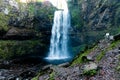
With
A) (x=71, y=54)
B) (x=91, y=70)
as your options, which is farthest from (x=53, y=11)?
(x=91, y=70)

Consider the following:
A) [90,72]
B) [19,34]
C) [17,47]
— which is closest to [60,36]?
[19,34]

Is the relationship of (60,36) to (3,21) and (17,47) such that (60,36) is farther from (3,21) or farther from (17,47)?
(3,21)

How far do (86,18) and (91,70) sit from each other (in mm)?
44200

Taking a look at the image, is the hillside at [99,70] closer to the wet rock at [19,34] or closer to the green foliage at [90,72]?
the green foliage at [90,72]

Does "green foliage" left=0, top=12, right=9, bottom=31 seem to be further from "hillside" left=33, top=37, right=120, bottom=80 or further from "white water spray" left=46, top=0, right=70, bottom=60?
"hillside" left=33, top=37, right=120, bottom=80

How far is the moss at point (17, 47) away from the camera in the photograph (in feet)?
151

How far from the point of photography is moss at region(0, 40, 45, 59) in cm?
4603

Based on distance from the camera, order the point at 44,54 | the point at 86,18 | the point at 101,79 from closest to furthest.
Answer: the point at 101,79, the point at 44,54, the point at 86,18

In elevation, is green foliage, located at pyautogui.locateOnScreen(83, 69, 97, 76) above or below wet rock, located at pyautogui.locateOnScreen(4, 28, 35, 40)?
above

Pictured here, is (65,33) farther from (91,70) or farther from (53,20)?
(91,70)

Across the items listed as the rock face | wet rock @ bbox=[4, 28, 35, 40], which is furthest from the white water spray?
wet rock @ bbox=[4, 28, 35, 40]

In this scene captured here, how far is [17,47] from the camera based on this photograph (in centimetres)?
4878

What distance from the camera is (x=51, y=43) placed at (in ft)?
167

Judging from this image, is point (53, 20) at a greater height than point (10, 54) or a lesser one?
greater
